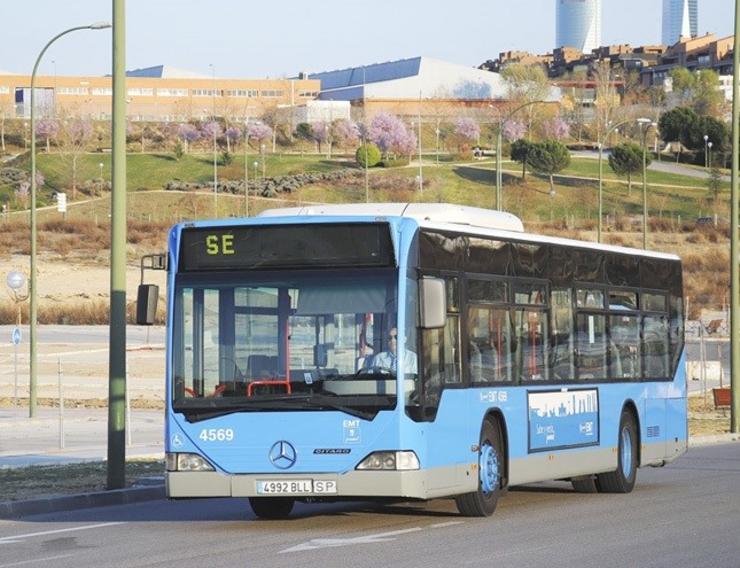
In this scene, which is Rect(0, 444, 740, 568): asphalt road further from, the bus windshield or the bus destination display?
the bus destination display

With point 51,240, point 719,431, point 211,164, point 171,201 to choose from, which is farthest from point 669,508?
point 211,164

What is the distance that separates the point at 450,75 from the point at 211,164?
61968 millimetres

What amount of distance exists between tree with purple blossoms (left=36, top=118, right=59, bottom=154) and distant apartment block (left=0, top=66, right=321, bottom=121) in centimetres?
1022

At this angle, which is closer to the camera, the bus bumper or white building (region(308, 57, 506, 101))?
the bus bumper

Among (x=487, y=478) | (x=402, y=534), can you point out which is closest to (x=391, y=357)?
(x=402, y=534)

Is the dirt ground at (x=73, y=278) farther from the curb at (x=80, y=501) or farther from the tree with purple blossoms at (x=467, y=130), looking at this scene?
the tree with purple blossoms at (x=467, y=130)

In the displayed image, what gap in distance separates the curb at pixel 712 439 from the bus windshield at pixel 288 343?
54.9 ft

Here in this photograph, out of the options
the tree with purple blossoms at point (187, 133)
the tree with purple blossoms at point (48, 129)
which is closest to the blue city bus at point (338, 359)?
the tree with purple blossoms at point (48, 129)

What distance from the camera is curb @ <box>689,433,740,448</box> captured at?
31.5m

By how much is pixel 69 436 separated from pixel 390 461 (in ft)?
→ 55.3

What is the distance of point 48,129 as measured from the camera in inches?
5463

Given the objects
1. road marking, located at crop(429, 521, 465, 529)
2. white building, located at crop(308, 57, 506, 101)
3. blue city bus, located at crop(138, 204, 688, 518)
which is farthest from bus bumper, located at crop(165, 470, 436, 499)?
white building, located at crop(308, 57, 506, 101)

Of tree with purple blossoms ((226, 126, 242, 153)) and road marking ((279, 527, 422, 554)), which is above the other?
tree with purple blossoms ((226, 126, 242, 153))

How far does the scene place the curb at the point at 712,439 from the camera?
31500 millimetres
